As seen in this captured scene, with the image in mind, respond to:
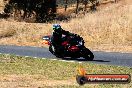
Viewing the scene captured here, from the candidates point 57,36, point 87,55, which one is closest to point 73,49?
point 87,55

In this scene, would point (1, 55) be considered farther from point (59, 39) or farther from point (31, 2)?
point (31, 2)

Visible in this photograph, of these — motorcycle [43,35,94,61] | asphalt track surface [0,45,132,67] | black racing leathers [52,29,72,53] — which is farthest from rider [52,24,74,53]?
asphalt track surface [0,45,132,67]

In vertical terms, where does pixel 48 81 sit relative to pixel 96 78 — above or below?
below

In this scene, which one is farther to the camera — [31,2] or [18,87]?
[31,2]

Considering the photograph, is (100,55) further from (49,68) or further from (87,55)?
(49,68)

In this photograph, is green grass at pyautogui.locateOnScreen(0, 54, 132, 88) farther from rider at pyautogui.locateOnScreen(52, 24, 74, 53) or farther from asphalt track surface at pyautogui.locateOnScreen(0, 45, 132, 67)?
asphalt track surface at pyautogui.locateOnScreen(0, 45, 132, 67)

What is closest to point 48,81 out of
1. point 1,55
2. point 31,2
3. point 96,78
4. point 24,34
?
point 96,78

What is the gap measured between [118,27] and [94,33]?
2.04m

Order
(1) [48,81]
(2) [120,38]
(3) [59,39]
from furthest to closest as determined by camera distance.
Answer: (2) [120,38], (3) [59,39], (1) [48,81]

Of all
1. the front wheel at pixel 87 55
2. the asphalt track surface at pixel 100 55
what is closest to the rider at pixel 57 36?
the asphalt track surface at pixel 100 55

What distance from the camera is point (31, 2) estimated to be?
68750 mm

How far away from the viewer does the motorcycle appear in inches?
856

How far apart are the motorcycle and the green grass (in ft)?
4.68

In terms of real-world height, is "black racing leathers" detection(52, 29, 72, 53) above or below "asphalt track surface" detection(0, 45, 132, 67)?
above
